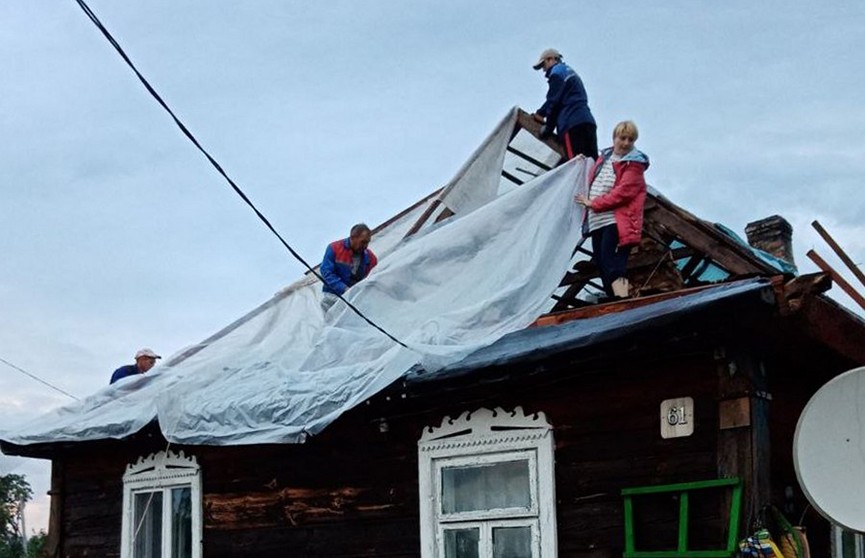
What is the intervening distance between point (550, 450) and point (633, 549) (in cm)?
85

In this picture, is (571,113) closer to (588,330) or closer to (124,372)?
(588,330)

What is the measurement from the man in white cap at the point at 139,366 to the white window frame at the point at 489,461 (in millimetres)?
3974

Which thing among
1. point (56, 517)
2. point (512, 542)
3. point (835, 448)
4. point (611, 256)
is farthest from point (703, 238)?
point (56, 517)

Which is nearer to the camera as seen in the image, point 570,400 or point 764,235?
point 570,400

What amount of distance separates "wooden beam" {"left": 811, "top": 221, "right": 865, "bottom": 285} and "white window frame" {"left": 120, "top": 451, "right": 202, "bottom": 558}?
5.20 m

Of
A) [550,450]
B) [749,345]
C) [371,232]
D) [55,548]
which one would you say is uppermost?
[371,232]

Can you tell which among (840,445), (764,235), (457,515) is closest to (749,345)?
(840,445)

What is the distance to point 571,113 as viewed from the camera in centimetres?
856

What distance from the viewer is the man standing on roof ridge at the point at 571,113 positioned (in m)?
8.53

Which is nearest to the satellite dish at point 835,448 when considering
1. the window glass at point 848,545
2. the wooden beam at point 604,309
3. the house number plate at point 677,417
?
the house number plate at point 677,417

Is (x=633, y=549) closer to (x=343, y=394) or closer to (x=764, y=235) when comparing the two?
(x=343, y=394)

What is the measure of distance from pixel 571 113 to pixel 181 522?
4.63 meters

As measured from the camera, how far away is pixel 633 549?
6.50 m


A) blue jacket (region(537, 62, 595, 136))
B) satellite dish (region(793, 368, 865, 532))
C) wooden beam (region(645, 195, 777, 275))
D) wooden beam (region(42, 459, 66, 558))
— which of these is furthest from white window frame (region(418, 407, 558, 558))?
A: wooden beam (region(42, 459, 66, 558))
